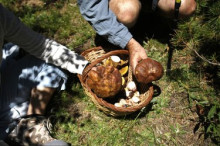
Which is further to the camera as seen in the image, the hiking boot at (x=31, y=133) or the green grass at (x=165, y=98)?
the green grass at (x=165, y=98)

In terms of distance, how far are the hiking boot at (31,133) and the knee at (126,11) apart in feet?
5.50

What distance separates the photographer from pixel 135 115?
3135mm

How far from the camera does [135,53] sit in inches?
114

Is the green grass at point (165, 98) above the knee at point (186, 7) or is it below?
below

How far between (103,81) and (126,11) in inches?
42.1

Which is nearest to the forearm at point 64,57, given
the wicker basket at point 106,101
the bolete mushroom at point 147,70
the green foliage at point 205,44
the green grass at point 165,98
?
the wicker basket at point 106,101

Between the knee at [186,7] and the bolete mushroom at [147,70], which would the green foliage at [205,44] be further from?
the bolete mushroom at [147,70]

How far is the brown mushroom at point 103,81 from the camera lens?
8.63 feet

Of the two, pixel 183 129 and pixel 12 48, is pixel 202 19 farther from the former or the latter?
pixel 12 48

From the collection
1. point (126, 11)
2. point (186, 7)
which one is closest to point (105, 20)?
point (126, 11)

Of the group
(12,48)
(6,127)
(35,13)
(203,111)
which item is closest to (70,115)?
(6,127)

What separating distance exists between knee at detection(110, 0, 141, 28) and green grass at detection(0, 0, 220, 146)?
0.65m

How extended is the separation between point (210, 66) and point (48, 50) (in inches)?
90.1

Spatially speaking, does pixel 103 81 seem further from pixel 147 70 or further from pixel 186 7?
pixel 186 7
